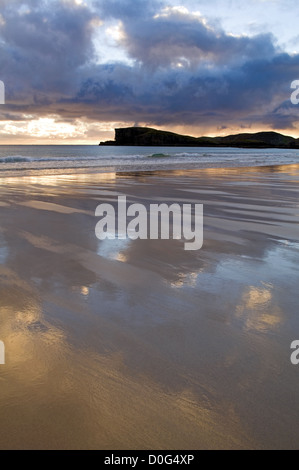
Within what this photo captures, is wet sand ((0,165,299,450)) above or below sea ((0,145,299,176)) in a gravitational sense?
below

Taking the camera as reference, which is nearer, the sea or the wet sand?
the wet sand

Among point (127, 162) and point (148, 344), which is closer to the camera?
point (148, 344)

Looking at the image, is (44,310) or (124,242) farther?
(124,242)

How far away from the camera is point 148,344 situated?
235 cm

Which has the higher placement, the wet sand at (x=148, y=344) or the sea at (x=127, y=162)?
the sea at (x=127, y=162)

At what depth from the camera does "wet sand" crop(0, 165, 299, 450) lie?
65.7 inches

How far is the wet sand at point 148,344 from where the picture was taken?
167cm

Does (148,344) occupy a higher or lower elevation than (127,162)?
lower

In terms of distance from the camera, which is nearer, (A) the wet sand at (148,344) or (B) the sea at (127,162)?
(A) the wet sand at (148,344)

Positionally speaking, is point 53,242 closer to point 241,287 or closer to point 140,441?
point 241,287

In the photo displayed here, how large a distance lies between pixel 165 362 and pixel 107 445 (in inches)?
26.1

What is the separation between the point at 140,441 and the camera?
160 cm
